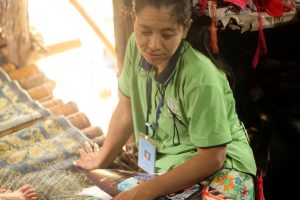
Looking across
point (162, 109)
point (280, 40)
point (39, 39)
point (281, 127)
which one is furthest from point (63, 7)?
point (281, 127)

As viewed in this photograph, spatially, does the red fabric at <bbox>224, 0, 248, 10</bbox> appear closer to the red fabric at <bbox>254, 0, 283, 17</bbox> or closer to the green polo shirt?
the red fabric at <bbox>254, 0, 283, 17</bbox>

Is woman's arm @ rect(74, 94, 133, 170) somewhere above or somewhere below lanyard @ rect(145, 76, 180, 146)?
below

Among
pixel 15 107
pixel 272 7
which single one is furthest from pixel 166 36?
pixel 15 107

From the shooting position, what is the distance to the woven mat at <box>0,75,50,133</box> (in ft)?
9.69

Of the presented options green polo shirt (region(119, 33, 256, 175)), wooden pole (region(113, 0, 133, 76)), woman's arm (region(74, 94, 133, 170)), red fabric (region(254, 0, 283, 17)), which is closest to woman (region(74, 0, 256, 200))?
green polo shirt (region(119, 33, 256, 175))

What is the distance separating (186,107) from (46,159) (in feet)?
4.08

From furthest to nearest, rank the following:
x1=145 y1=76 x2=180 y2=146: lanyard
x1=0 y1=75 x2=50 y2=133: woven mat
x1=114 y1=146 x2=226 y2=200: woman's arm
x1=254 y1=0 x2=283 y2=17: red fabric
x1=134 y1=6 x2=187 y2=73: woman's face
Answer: x1=0 y1=75 x2=50 y2=133: woven mat → x1=254 y1=0 x2=283 y2=17: red fabric → x1=145 y1=76 x2=180 y2=146: lanyard → x1=114 y1=146 x2=226 y2=200: woman's arm → x1=134 y1=6 x2=187 y2=73: woman's face

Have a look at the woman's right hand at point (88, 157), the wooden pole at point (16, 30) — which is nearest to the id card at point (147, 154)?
the woman's right hand at point (88, 157)

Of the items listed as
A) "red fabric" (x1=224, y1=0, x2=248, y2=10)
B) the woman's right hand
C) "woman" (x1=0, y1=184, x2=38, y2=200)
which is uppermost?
"red fabric" (x1=224, y1=0, x2=248, y2=10)

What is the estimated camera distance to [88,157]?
8.09 ft

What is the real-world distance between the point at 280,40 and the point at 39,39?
2.29m

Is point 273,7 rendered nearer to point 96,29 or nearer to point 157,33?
point 157,33

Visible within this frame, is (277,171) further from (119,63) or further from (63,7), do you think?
(63,7)

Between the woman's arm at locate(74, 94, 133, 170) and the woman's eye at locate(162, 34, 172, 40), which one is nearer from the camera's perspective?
the woman's eye at locate(162, 34, 172, 40)
